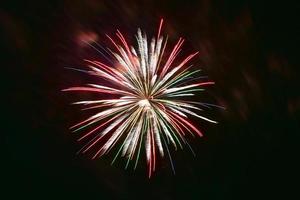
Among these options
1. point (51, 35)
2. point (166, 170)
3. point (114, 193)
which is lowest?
point (114, 193)

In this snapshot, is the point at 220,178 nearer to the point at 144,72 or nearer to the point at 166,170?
the point at 166,170

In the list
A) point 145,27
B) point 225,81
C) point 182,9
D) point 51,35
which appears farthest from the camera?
point 225,81

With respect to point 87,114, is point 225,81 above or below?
above

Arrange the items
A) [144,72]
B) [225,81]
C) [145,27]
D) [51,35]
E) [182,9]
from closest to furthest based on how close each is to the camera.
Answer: [144,72], [51,35], [145,27], [182,9], [225,81]

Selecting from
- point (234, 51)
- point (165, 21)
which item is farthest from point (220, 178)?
point (165, 21)

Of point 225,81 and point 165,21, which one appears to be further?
point 225,81

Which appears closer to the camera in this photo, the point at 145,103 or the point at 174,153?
the point at 145,103
